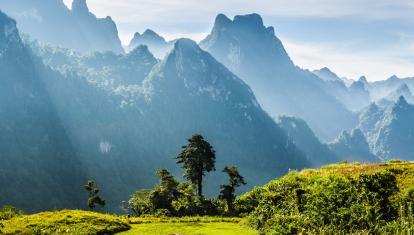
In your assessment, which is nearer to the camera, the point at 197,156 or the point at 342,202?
the point at 342,202

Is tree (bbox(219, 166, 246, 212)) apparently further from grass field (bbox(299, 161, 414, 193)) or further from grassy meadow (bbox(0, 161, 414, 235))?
grass field (bbox(299, 161, 414, 193))

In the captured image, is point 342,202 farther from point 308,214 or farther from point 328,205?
point 308,214

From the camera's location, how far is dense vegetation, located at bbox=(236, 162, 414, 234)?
34.2 m

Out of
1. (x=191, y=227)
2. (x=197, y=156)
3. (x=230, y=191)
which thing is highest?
(x=197, y=156)

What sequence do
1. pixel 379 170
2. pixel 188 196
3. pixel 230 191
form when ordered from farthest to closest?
pixel 230 191 → pixel 188 196 → pixel 379 170

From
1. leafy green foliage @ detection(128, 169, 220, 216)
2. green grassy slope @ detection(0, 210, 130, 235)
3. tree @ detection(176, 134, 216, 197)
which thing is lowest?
green grassy slope @ detection(0, 210, 130, 235)

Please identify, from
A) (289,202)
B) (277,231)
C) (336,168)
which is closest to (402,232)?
(277,231)

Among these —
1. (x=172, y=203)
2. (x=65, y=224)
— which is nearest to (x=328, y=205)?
(x=65, y=224)

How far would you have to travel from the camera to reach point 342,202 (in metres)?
36.6

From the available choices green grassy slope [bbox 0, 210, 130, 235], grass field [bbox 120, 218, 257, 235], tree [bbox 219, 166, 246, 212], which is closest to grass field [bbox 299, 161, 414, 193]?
grass field [bbox 120, 218, 257, 235]

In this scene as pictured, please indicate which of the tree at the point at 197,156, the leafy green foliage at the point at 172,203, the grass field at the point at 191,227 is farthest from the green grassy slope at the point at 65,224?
the tree at the point at 197,156

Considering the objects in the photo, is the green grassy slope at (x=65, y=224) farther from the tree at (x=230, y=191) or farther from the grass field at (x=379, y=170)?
the grass field at (x=379, y=170)

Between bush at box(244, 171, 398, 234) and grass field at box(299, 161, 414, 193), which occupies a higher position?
grass field at box(299, 161, 414, 193)

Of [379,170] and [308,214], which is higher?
[379,170]
